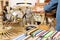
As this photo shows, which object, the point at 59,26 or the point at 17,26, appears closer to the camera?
the point at 59,26

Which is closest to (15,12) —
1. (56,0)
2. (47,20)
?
(47,20)

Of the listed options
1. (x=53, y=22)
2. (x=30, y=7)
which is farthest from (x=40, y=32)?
(x=30, y=7)

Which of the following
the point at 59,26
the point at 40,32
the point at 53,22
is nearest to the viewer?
the point at 40,32

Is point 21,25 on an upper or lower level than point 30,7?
lower

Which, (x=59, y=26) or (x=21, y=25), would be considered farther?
(x=21, y=25)

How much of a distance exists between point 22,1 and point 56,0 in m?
0.41

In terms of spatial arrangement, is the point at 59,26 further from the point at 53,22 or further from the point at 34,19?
the point at 34,19

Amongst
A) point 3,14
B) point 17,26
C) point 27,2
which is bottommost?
point 17,26

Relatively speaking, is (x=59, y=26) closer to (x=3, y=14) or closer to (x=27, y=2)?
(x=27, y=2)

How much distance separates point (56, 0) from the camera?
1.55m

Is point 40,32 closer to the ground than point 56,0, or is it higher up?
closer to the ground

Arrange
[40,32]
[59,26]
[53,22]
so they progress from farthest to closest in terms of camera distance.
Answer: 1. [53,22]
2. [59,26]
3. [40,32]

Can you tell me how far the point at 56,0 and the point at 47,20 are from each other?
29 centimetres

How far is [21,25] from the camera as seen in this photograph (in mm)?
1755
